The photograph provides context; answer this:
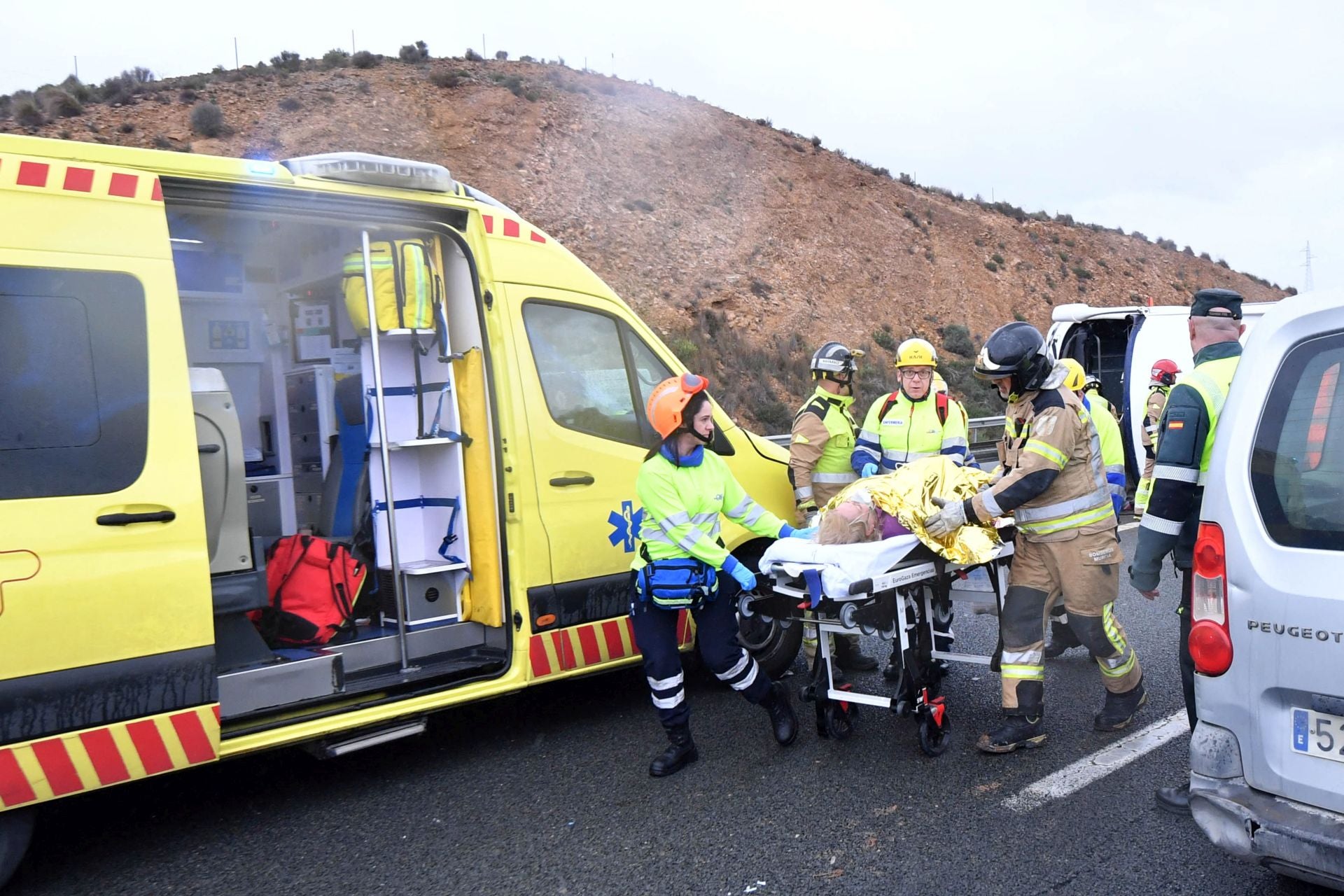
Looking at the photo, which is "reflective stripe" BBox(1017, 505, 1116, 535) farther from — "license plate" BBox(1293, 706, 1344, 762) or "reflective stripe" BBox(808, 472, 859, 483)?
"license plate" BBox(1293, 706, 1344, 762)

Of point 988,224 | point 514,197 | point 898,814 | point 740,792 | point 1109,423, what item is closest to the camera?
point 898,814

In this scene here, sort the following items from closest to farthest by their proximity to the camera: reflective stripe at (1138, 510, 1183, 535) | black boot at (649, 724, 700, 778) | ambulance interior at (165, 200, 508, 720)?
reflective stripe at (1138, 510, 1183, 535), ambulance interior at (165, 200, 508, 720), black boot at (649, 724, 700, 778)

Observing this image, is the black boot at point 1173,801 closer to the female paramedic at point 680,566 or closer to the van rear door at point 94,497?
the female paramedic at point 680,566

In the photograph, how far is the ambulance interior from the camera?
421cm

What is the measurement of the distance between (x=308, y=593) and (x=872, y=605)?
2588 millimetres

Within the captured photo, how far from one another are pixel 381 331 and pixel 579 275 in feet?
3.22

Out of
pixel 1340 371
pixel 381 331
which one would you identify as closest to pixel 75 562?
pixel 381 331

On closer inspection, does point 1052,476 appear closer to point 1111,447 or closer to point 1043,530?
point 1043,530

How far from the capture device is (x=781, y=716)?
472 centimetres

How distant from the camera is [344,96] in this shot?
31.5 metres

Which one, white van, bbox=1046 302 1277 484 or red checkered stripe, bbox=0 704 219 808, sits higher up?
white van, bbox=1046 302 1277 484

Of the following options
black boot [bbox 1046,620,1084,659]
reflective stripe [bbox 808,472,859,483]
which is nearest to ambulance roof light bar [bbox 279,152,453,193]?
reflective stripe [bbox 808,472,859,483]

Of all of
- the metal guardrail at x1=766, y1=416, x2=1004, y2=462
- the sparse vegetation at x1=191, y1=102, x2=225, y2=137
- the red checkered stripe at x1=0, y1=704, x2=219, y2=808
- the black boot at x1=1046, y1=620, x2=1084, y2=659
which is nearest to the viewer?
the red checkered stripe at x1=0, y1=704, x2=219, y2=808

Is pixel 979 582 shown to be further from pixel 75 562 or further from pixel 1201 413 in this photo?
pixel 75 562
